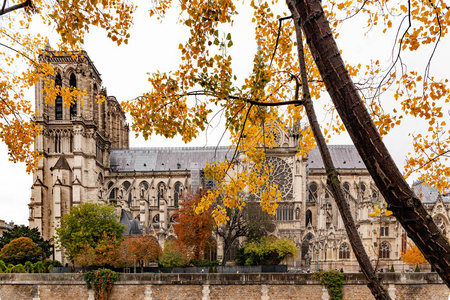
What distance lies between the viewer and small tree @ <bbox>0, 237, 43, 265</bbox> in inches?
1169

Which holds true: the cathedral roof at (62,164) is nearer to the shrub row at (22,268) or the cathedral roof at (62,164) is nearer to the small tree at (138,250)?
the shrub row at (22,268)

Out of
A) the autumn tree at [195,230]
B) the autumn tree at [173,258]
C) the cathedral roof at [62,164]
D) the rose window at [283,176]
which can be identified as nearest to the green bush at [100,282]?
the autumn tree at [173,258]

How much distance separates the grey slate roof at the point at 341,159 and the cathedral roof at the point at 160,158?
12113mm

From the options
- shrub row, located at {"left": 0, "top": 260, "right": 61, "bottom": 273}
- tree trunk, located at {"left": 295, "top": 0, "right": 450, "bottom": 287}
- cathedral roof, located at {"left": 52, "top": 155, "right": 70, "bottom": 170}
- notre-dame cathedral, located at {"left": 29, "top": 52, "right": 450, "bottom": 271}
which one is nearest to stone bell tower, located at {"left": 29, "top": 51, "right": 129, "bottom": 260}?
cathedral roof, located at {"left": 52, "top": 155, "right": 70, "bottom": 170}

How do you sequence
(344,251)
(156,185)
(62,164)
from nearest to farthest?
(344,251)
(62,164)
(156,185)

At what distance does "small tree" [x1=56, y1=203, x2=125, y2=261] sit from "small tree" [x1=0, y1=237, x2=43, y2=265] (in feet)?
8.64

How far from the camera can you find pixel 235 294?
1964cm

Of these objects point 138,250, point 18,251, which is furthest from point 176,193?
point 18,251

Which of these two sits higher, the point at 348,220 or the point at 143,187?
the point at 348,220

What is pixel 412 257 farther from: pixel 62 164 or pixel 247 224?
pixel 62 164

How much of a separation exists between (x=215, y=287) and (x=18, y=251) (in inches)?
779

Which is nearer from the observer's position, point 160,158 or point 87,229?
point 87,229

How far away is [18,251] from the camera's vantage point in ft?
98.2

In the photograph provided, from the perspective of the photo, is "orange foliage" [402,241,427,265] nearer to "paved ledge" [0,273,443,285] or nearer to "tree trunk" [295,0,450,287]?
"paved ledge" [0,273,443,285]
